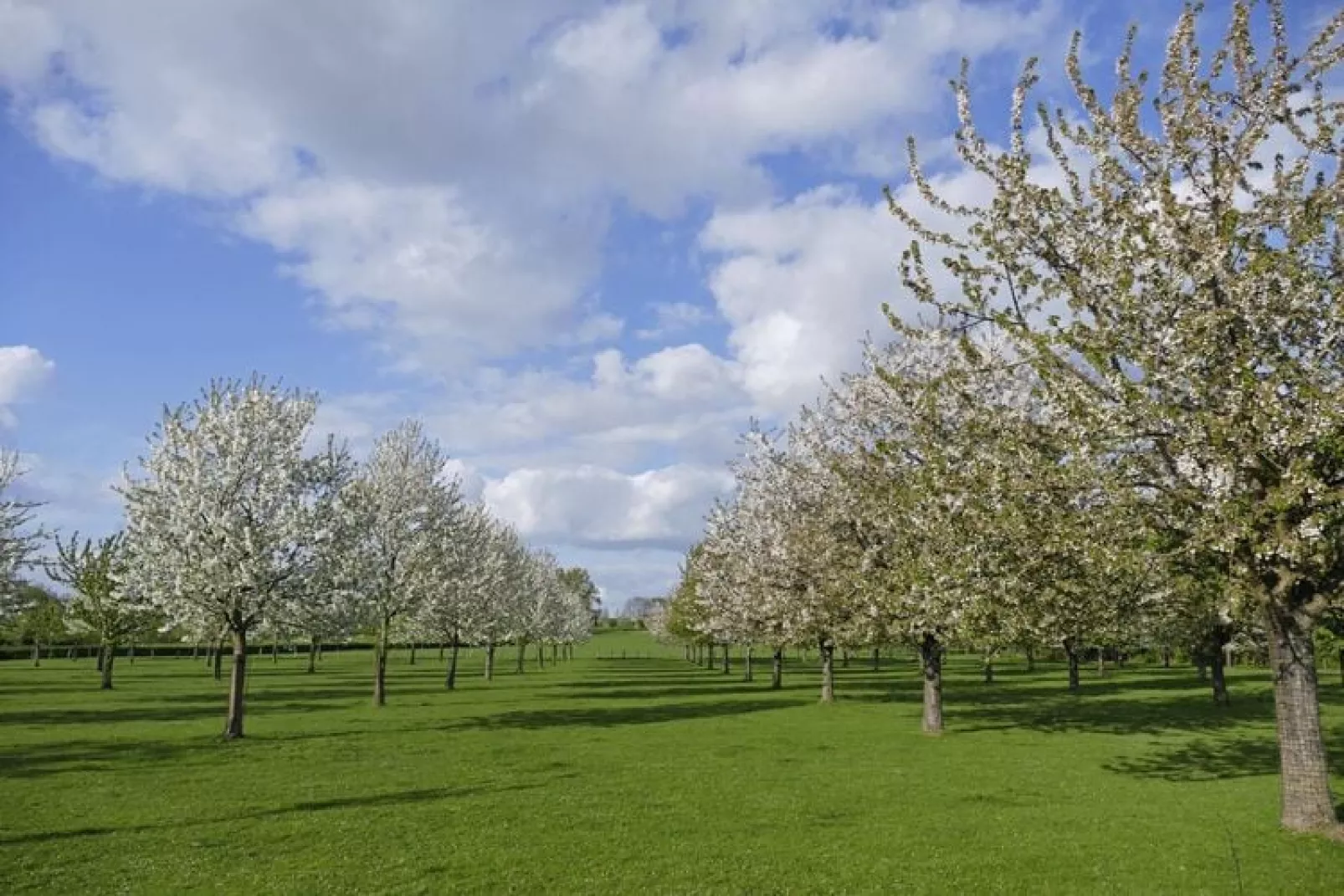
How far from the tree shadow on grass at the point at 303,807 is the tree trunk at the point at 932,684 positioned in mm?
17146

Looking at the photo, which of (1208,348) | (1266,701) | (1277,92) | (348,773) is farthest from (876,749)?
(1266,701)

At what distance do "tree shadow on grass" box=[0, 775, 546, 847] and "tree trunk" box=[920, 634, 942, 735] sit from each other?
1715 centimetres

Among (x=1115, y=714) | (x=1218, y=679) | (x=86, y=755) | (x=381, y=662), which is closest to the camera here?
(x=86, y=755)

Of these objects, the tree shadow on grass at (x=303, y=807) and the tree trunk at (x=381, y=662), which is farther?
the tree trunk at (x=381, y=662)

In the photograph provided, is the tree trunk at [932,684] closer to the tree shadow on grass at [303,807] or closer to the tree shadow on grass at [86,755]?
the tree shadow on grass at [303,807]

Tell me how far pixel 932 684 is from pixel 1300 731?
1781 centimetres

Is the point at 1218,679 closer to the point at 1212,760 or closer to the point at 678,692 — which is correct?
the point at 1212,760

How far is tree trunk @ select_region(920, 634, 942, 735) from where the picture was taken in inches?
1323

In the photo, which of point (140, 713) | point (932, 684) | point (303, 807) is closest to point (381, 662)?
point (140, 713)

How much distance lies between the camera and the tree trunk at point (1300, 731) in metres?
16.7

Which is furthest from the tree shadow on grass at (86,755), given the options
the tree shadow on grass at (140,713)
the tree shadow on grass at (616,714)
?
the tree shadow on grass at (616,714)

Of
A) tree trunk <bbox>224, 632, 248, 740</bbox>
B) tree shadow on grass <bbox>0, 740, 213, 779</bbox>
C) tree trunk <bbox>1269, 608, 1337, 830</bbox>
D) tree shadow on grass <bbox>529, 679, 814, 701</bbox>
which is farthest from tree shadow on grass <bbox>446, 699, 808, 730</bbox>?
tree trunk <bbox>1269, 608, 1337, 830</bbox>

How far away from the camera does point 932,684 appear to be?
1342 inches

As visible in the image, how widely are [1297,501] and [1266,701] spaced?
131 ft
